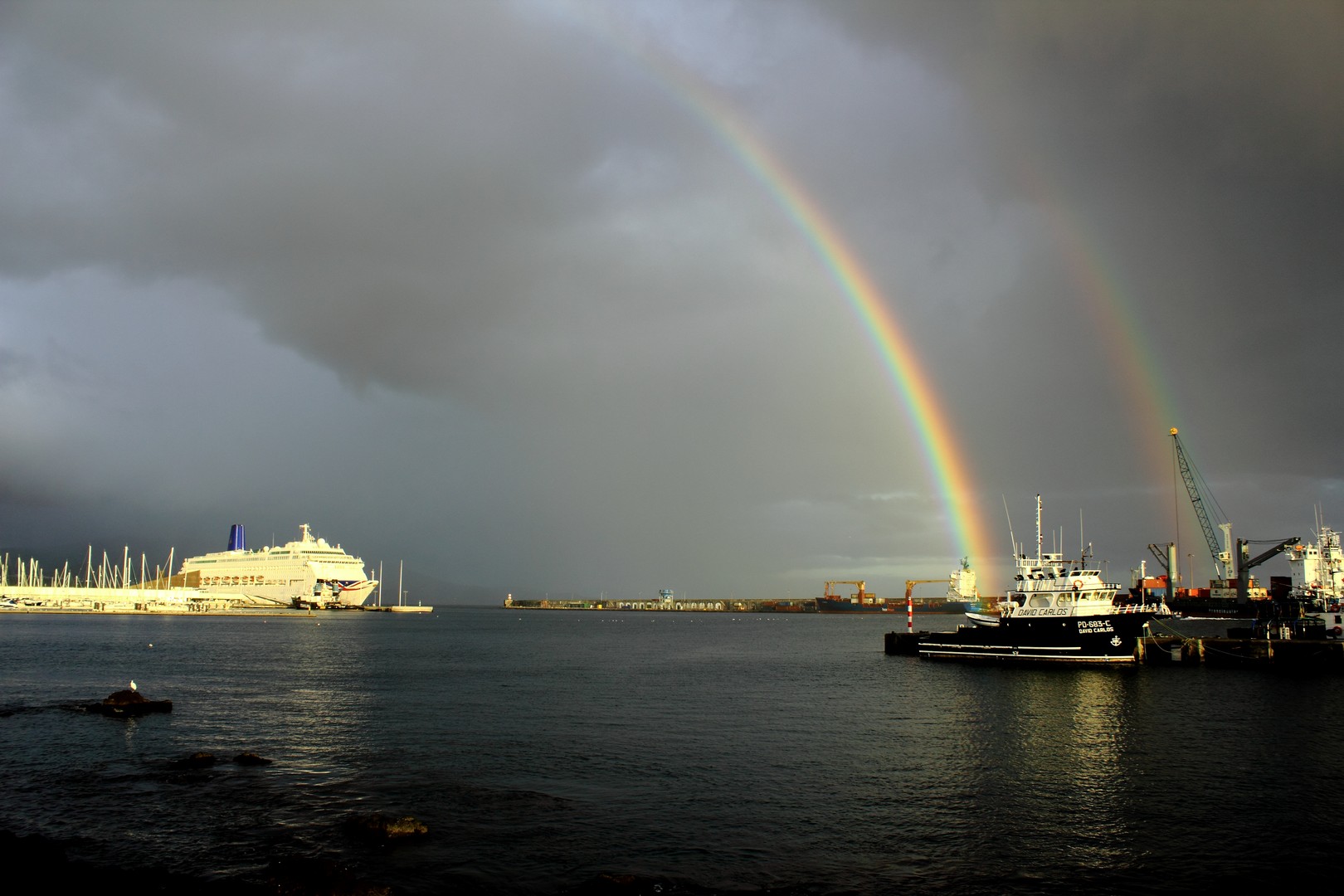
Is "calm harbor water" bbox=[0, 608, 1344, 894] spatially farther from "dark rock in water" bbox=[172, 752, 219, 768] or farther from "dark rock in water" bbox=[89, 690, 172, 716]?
"dark rock in water" bbox=[89, 690, 172, 716]

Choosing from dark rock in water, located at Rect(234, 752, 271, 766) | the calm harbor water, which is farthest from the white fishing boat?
dark rock in water, located at Rect(234, 752, 271, 766)

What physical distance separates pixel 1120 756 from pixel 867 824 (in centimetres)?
1759

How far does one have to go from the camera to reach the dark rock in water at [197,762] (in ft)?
104

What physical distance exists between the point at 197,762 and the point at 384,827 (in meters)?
13.8

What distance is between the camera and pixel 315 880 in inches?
744

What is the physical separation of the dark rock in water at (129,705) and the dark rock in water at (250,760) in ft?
54.6

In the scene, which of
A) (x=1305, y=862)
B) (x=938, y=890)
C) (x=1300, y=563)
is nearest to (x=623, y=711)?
(x=938, y=890)

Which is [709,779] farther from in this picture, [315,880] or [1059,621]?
[1059,621]

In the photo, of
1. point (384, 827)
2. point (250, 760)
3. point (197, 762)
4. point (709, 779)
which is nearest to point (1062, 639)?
point (709, 779)

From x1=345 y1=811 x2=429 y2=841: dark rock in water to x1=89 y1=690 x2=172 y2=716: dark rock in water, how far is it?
29.0 m

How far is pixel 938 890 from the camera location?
66.2 feet

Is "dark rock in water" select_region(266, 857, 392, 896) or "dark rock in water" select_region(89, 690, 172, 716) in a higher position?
"dark rock in water" select_region(266, 857, 392, 896)

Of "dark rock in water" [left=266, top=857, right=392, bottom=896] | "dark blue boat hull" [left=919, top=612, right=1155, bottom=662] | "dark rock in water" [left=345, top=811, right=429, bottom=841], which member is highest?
"dark rock in water" [left=266, top=857, right=392, bottom=896]

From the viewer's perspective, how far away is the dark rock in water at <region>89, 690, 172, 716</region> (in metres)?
44.5
